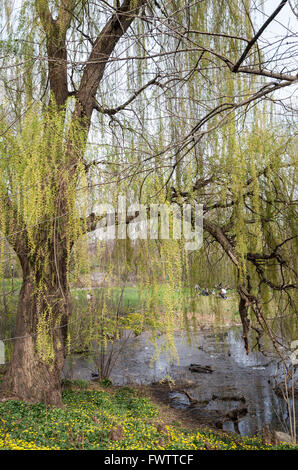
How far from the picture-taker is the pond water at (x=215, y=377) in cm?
489

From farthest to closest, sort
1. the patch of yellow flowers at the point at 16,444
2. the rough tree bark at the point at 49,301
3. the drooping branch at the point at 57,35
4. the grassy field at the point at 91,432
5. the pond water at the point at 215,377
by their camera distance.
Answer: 1. the pond water at the point at 215,377
2. the rough tree bark at the point at 49,301
3. the drooping branch at the point at 57,35
4. the grassy field at the point at 91,432
5. the patch of yellow flowers at the point at 16,444

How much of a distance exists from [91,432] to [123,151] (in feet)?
6.96

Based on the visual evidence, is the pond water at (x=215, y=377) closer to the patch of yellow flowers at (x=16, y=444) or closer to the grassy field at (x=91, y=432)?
the grassy field at (x=91, y=432)

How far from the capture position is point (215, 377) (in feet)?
21.3

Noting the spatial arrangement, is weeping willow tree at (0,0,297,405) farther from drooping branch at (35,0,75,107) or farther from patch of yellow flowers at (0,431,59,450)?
patch of yellow flowers at (0,431,59,450)

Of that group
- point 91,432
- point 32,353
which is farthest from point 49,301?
point 91,432

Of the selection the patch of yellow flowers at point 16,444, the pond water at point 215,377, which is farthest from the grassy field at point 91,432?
the pond water at point 215,377

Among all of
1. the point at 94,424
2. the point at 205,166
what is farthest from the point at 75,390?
the point at 205,166

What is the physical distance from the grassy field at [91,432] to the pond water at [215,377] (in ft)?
2.03

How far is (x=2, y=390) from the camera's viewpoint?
12.2 feet

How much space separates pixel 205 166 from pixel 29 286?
1899 millimetres

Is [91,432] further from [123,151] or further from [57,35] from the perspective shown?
[57,35]
